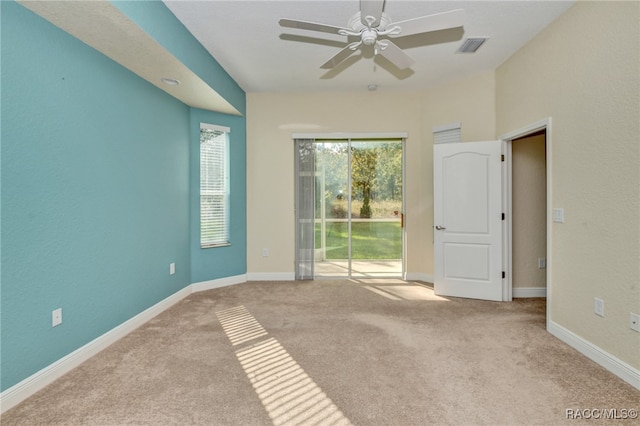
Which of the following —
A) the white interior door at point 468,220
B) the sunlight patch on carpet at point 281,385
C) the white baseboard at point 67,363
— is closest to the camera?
the sunlight patch on carpet at point 281,385

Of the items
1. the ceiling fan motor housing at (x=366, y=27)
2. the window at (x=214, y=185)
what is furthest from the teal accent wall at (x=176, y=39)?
the ceiling fan motor housing at (x=366, y=27)

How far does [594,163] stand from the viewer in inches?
92.7

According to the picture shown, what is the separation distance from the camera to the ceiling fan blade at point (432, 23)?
192cm

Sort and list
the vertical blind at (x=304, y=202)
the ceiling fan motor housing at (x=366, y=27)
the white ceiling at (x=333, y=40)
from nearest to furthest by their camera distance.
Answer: the ceiling fan motor housing at (x=366, y=27) < the white ceiling at (x=333, y=40) < the vertical blind at (x=304, y=202)

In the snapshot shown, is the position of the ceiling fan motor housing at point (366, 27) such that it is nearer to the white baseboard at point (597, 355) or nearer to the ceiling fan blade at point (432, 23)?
the ceiling fan blade at point (432, 23)

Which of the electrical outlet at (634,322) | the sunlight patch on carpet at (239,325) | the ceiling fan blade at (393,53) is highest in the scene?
the ceiling fan blade at (393,53)

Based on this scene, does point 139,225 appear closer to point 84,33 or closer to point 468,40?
point 84,33

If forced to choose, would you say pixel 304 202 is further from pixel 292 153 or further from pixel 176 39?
pixel 176 39

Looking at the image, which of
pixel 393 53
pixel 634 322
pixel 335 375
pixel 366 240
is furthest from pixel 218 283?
pixel 634 322

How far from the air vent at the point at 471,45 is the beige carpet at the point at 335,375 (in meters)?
2.95

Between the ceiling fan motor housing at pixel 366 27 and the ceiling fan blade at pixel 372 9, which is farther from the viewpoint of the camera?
the ceiling fan motor housing at pixel 366 27

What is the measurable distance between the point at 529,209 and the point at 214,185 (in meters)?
4.31

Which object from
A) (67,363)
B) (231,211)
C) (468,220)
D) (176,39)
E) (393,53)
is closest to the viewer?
(67,363)

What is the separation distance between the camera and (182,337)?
2768mm
